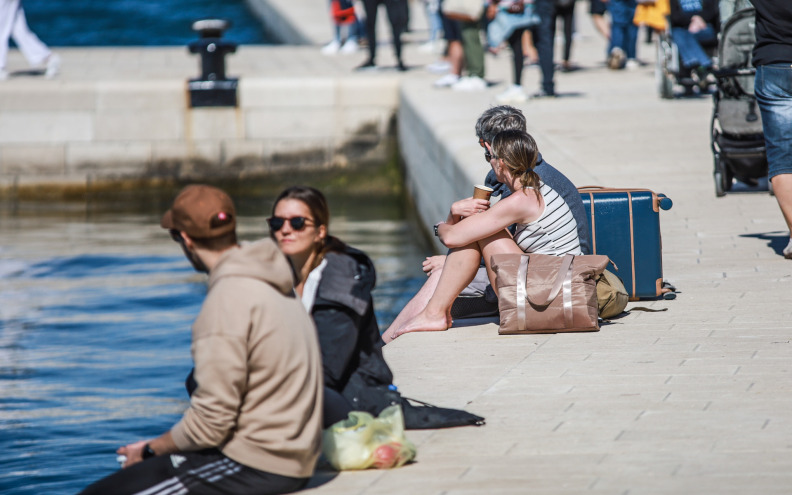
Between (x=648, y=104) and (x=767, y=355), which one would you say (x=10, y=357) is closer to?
(x=767, y=355)

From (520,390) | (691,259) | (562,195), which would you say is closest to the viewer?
(520,390)

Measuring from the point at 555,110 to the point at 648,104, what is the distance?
3.46ft

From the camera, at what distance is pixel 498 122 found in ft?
19.2

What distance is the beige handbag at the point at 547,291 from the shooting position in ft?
17.3

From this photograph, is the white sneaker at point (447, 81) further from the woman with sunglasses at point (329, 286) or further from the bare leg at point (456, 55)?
the woman with sunglasses at point (329, 286)

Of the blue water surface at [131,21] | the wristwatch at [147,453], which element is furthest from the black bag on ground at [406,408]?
the blue water surface at [131,21]

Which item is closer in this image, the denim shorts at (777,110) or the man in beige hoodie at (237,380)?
the man in beige hoodie at (237,380)

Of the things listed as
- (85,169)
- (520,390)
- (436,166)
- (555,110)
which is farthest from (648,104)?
(520,390)

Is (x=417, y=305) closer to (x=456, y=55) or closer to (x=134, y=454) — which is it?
(x=134, y=454)

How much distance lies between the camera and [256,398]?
3393 millimetres

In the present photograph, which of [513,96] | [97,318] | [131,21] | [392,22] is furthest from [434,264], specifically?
[131,21]

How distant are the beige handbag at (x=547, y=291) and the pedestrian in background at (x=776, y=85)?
63.8 inches

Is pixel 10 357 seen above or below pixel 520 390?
below

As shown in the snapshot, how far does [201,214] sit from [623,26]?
1294cm
